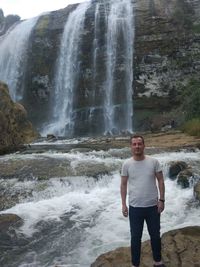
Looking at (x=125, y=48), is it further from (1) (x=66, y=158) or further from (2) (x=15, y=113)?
(1) (x=66, y=158)

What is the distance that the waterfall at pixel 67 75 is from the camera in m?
36.8

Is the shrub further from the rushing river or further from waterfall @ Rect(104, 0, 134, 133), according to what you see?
waterfall @ Rect(104, 0, 134, 133)

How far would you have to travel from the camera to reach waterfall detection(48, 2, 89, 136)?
121 ft

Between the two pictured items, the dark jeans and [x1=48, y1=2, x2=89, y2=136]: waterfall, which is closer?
the dark jeans

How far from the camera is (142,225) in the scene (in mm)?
6875

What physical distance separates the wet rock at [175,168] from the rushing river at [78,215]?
24cm

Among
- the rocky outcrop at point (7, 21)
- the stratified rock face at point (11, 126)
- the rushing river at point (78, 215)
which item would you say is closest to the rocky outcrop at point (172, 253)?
the rushing river at point (78, 215)

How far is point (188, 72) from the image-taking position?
37.0m

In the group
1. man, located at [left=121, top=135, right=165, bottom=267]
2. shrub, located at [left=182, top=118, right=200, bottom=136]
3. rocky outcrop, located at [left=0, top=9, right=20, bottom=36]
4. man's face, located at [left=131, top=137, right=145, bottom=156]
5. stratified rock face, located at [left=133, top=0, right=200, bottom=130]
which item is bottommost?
shrub, located at [left=182, top=118, right=200, bottom=136]

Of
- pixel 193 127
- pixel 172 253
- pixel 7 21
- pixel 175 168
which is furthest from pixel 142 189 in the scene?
pixel 7 21

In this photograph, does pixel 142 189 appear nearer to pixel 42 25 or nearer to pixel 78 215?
pixel 78 215

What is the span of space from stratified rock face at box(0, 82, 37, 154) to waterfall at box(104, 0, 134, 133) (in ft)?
34.9

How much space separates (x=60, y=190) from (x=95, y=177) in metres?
1.30

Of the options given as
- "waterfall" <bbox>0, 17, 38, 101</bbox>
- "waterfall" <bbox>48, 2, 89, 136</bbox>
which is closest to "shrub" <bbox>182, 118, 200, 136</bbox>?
"waterfall" <bbox>48, 2, 89, 136</bbox>
